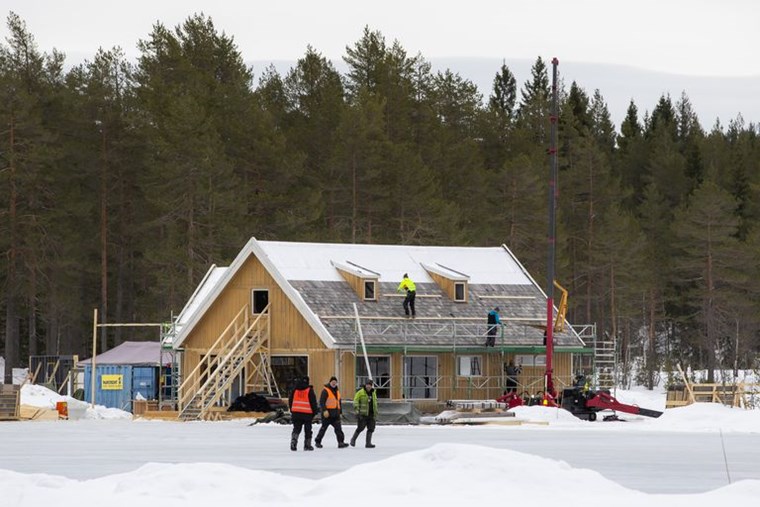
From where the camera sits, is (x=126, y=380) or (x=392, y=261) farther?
(x=126, y=380)

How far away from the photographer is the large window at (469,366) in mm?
55844

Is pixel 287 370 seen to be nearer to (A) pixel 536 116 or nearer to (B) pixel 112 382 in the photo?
(B) pixel 112 382

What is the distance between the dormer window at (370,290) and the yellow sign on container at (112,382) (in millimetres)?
12039

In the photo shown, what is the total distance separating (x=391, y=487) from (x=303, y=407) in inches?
455

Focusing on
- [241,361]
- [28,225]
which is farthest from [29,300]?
[241,361]

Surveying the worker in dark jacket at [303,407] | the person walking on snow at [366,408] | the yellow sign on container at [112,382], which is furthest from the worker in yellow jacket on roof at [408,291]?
the worker in dark jacket at [303,407]

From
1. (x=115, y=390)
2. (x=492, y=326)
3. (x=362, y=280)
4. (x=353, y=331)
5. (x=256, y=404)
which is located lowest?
(x=256, y=404)

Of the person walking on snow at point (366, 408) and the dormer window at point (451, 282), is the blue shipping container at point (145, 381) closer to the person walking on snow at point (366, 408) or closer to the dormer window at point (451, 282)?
the dormer window at point (451, 282)

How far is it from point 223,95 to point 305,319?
35.6 metres

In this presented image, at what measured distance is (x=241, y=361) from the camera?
54.3m

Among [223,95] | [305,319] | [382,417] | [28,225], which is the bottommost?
[382,417]

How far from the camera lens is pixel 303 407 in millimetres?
31984

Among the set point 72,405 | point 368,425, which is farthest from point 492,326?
point 368,425

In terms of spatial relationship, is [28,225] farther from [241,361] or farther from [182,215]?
[241,361]
